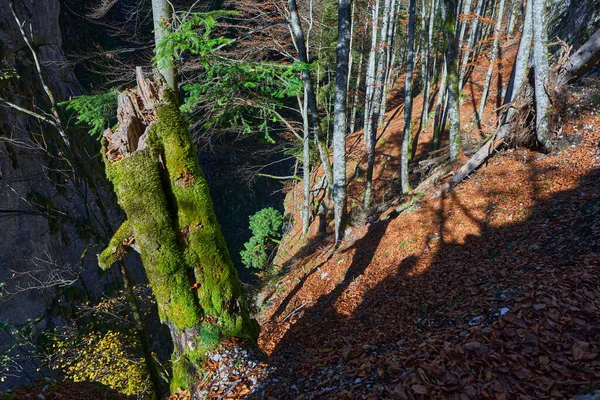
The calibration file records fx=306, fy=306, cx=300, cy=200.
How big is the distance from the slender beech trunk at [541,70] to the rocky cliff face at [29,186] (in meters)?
12.0

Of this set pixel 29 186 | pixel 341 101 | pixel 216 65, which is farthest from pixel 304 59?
pixel 29 186

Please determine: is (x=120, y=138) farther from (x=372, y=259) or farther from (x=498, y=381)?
(x=372, y=259)

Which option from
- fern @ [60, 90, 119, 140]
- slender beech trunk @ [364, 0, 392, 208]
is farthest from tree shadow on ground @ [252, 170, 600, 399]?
fern @ [60, 90, 119, 140]

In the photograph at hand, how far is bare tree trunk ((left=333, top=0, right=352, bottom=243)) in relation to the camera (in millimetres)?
6781

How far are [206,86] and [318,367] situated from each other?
15.0ft

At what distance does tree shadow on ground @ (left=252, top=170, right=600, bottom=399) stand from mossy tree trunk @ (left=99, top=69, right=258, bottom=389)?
3.08 ft

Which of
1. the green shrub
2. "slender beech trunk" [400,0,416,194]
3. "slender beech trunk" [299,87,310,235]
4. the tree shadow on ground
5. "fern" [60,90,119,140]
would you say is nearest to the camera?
the tree shadow on ground

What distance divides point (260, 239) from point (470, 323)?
13497mm

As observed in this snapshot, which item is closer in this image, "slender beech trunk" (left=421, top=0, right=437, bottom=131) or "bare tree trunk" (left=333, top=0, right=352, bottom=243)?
"bare tree trunk" (left=333, top=0, right=352, bottom=243)

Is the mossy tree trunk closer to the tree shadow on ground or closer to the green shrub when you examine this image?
the tree shadow on ground

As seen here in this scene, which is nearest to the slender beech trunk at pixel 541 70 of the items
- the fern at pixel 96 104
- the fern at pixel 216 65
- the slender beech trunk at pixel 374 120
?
the slender beech trunk at pixel 374 120

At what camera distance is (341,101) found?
7.16 meters

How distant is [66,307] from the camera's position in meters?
11.7

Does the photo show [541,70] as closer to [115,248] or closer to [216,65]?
[216,65]
